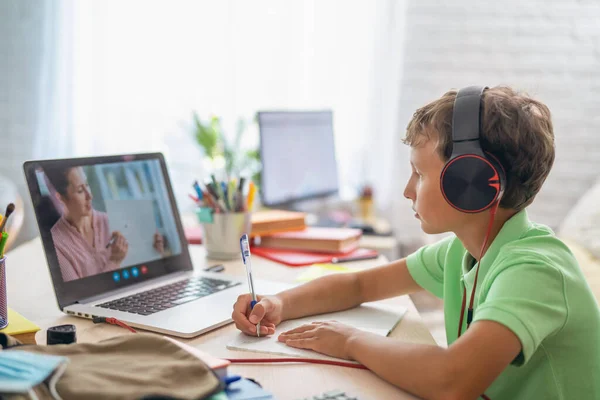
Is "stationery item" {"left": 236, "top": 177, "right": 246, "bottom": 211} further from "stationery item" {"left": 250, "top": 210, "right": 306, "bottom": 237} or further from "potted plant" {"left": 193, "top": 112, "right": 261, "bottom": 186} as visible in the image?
"potted plant" {"left": 193, "top": 112, "right": 261, "bottom": 186}

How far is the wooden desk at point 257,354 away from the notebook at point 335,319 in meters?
0.02

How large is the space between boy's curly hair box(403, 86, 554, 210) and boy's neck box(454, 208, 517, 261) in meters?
0.03

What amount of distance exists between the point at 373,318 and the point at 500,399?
0.80 feet

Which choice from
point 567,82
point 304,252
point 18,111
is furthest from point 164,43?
point 567,82

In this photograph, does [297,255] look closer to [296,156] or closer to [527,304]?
[296,156]

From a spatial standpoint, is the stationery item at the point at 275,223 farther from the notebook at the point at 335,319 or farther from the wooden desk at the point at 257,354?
the notebook at the point at 335,319

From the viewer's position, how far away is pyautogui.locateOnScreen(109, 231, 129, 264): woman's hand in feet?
3.84

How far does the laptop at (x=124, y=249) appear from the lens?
41.1 inches

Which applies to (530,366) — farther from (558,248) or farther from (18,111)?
(18,111)

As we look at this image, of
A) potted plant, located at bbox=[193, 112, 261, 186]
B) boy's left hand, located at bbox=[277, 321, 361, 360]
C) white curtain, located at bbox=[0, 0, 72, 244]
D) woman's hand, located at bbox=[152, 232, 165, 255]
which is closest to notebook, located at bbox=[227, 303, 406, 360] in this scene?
boy's left hand, located at bbox=[277, 321, 361, 360]

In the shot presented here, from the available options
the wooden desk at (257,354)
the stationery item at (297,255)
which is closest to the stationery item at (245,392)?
the wooden desk at (257,354)

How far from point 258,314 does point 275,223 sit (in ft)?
2.58

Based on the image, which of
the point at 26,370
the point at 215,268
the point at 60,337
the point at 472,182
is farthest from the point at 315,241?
the point at 26,370

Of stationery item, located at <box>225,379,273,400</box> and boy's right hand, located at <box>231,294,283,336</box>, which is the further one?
boy's right hand, located at <box>231,294,283,336</box>
